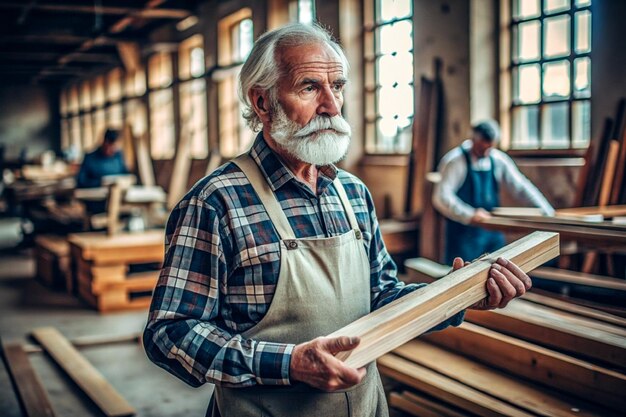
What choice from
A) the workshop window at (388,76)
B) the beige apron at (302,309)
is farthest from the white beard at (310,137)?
the workshop window at (388,76)

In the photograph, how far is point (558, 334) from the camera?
2760 mm

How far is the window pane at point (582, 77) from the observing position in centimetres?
569

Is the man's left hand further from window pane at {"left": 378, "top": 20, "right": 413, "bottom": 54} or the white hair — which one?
window pane at {"left": 378, "top": 20, "right": 413, "bottom": 54}

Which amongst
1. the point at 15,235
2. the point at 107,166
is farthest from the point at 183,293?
the point at 15,235

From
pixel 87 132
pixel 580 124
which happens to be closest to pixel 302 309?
pixel 580 124

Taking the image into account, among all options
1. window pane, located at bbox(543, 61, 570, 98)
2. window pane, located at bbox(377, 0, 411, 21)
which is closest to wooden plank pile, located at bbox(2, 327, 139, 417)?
window pane, located at bbox(543, 61, 570, 98)

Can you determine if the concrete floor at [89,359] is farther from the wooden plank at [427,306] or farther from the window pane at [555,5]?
the window pane at [555,5]

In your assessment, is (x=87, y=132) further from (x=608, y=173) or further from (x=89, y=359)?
(x=608, y=173)

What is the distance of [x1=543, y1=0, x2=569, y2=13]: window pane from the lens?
5.86m

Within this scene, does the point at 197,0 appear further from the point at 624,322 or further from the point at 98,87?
the point at 624,322

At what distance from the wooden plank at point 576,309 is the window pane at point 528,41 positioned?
3.44 metres

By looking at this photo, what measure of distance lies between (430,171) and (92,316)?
3483mm

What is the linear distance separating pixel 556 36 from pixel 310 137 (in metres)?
4.75

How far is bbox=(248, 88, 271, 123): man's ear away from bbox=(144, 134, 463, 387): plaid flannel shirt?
11 centimetres
